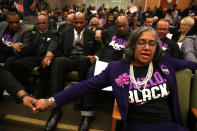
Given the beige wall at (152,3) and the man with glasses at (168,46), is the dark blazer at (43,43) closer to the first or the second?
the man with glasses at (168,46)

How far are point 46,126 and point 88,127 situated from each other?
485 millimetres

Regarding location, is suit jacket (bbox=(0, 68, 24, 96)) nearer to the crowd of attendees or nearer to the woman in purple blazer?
the woman in purple blazer

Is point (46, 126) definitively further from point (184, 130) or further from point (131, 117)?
point (184, 130)

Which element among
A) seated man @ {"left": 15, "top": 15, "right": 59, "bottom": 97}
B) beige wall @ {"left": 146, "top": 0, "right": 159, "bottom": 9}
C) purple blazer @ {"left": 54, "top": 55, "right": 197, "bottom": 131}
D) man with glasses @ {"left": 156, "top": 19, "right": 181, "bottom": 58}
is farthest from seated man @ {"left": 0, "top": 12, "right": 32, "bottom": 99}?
beige wall @ {"left": 146, "top": 0, "right": 159, "bottom": 9}

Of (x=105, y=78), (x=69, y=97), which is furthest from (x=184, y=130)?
(x=69, y=97)

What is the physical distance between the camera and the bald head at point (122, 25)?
7.66 ft

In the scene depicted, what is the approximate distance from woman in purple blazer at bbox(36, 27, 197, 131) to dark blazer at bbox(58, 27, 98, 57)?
1.25m

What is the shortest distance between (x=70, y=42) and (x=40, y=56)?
55 centimetres

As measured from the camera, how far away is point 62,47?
8.38 ft

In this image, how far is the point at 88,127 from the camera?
5.90ft

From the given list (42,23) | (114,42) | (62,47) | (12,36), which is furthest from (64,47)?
(12,36)

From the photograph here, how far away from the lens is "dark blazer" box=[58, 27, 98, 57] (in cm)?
245

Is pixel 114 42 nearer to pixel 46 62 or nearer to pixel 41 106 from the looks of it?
pixel 46 62

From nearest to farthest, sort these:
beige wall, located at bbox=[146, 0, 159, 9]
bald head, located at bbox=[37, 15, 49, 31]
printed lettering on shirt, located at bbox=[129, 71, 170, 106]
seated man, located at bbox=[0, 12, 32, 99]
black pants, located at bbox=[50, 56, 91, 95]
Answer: printed lettering on shirt, located at bbox=[129, 71, 170, 106], black pants, located at bbox=[50, 56, 91, 95], seated man, located at bbox=[0, 12, 32, 99], bald head, located at bbox=[37, 15, 49, 31], beige wall, located at bbox=[146, 0, 159, 9]
